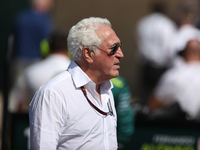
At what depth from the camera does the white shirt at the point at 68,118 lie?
2.53 meters

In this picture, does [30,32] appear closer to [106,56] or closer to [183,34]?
[183,34]

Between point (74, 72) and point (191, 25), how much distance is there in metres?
5.37

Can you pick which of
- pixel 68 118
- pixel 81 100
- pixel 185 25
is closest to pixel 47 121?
pixel 68 118

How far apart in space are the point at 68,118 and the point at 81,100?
14 cm

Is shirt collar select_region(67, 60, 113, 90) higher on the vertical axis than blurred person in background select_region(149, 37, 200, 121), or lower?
higher

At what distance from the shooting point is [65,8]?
898 cm

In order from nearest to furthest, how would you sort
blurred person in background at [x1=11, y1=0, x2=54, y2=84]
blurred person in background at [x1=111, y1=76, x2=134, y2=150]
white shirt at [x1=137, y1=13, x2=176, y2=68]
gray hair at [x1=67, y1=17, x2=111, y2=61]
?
gray hair at [x1=67, y1=17, x2=111, y2=61]
blurred person in background at [x1=111, y1=76, x2=134, y2=150]
white shirt at [x1=137, y1=13, x2=176, y2=68]
blurred person in background at [x1=11, y1=0, x2=54, y2=84]

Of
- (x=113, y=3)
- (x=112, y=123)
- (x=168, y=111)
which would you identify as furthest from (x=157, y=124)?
(x=113, y=3)

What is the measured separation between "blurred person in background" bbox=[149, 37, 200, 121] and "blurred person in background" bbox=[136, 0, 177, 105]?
196 centimetres

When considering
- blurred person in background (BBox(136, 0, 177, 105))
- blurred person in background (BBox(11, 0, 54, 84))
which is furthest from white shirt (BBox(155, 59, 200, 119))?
blurred person in background (BBox(11, 0, 54, 84))

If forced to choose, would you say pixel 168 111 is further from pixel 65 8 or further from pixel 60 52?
pixel 65 8

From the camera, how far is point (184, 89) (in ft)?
17.8

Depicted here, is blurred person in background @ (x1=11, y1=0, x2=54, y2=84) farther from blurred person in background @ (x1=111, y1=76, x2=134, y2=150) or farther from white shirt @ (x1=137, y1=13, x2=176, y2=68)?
blurred person in background @ (x1=111, y1=76, x2=134, y2=150)

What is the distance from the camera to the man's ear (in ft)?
8.86
